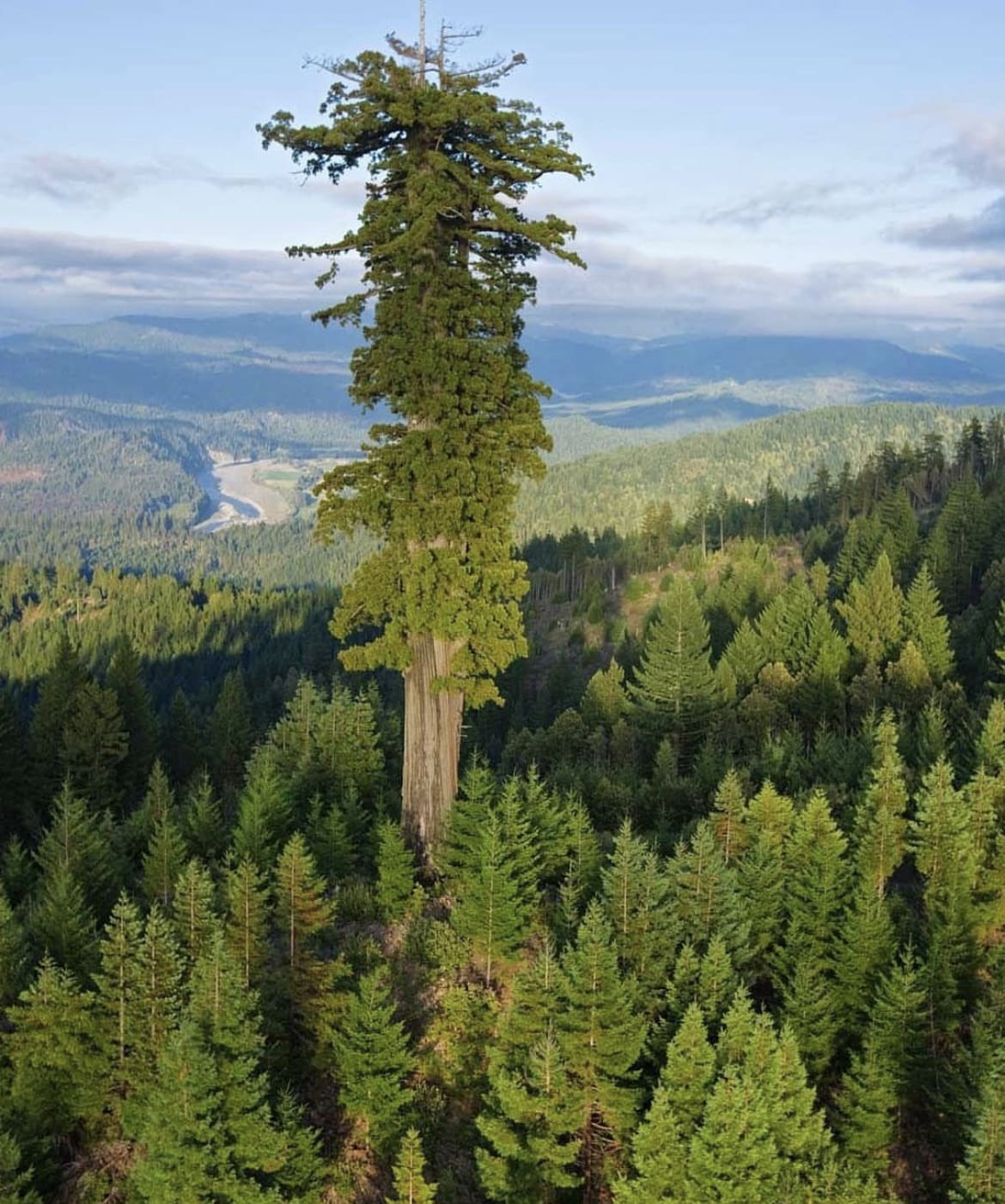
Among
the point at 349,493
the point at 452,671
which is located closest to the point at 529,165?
the point at 349,493

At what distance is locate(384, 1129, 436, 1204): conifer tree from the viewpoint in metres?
12.7

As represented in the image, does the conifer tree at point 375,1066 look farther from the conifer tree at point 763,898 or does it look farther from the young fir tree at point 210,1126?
the conifer tree at point 763,898

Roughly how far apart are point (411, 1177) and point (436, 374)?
42.2 feet

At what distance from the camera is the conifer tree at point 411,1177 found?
12742 millimetres

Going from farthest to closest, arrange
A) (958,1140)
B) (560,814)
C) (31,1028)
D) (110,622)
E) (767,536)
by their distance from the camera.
→ (110,622)
(767,536)
(560,814)
(958,1140)
(31,1028)

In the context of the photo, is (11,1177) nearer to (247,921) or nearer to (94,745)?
(247,921)

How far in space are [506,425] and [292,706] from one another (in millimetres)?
26790

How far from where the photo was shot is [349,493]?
20.0 m

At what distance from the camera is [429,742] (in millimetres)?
20359

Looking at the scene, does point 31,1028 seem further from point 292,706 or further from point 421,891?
point 292,706

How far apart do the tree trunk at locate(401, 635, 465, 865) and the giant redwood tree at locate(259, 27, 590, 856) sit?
0.12ft

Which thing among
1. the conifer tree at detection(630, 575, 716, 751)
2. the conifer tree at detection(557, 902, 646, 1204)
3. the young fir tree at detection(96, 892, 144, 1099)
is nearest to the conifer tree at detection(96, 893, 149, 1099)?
the young fir tree at detection(96, 892, 144, 1099)

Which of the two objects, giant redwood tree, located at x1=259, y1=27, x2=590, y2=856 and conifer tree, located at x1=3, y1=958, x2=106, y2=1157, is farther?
giant redwood tree, located at x1=259, y1=27, x2=590, y2=856

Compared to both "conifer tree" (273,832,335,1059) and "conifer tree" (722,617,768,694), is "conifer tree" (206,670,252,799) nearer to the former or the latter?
"conifer tree" (722,617,768,694)
